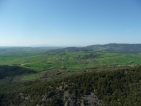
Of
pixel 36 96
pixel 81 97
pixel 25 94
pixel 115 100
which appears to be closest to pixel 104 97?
pixel 115 100

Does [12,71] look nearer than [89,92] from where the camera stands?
No

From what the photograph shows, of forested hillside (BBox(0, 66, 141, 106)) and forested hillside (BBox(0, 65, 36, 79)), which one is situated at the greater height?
forested hillside (BBox(0, 66, 141, 106))

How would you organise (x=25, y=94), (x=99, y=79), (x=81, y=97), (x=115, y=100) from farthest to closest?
(x=25, y=94), (x=99, y=79), (x=81, y=97), (x=115, y=100)

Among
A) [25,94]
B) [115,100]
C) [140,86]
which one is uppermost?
[140,86]

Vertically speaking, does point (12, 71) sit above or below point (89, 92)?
below

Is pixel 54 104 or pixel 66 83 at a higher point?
pixel 66 83

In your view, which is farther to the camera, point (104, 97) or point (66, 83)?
point (66, 83)

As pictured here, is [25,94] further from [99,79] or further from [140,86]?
[140,86]

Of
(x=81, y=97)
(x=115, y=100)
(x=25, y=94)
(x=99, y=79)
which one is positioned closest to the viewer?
(x=115, y=100)

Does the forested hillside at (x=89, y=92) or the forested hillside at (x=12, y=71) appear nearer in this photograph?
the forested hillside at (x=89, y=92)

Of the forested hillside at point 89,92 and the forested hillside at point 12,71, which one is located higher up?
the forested hillside at point 89,92

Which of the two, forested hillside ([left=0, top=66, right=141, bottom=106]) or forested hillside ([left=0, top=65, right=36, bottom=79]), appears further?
forested hillside ([left=0, top=65, right=36, bottom=79])
